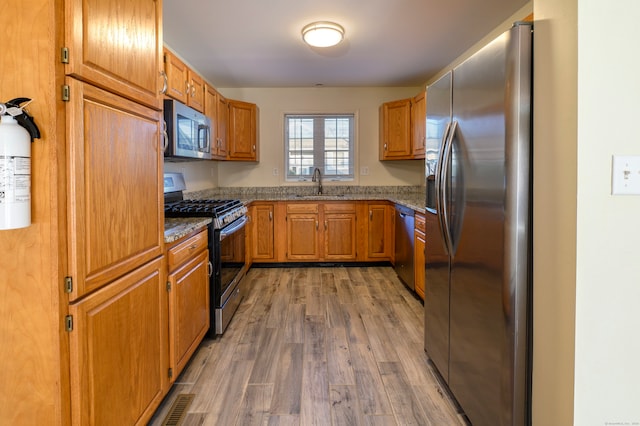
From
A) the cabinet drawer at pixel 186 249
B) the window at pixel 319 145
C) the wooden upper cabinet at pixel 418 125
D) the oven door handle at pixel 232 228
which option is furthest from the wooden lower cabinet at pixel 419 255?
the window at pixel 319 145

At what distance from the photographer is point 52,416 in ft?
3.51

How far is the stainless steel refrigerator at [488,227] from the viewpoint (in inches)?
51.2

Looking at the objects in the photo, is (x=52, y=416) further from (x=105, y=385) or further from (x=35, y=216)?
(x=35, y=216)

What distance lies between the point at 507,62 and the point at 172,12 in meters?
2.45

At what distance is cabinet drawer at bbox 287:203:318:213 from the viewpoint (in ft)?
14.8

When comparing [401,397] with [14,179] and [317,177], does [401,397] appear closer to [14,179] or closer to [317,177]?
[14,179]

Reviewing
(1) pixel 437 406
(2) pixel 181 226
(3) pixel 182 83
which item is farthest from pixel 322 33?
(1) pixel 437 406

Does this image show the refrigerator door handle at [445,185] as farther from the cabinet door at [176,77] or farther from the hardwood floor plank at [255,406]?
the cabinet door at [176,77]

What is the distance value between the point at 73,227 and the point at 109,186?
0.24m

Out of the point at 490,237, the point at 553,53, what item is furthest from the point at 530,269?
the point at 553,53

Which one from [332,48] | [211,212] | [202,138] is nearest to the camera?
[211,212]

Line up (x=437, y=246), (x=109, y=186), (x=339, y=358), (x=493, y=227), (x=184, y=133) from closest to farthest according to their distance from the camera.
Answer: (x=109, y=186) → (x=493, y=227) → (x=437, y=246) → (x=339, y=358) → (x=184, y=133)

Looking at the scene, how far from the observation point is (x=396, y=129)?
Result: 15.2 ft

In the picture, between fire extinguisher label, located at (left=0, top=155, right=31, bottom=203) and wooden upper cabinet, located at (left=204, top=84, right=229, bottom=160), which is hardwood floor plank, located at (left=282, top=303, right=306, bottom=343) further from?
fire extinguisher label, located at (left=0, top=155, right=31, bottom=203)
